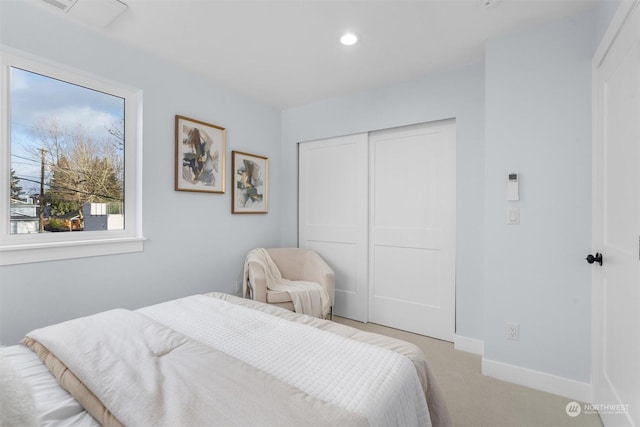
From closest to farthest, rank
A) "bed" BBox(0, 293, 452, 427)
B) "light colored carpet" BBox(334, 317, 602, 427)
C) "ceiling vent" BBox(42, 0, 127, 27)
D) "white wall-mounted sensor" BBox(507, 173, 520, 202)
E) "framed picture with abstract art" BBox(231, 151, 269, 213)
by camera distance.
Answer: "bed" BBox(0, 293, 452, 427) → "light colored carpet" BBox(334, 317, 602, 427) → "ceiling vent" BBox(42, 0, 127, 27) → "white wall-mounted sensor" BBox(507, 173, 520, 202) → "framed picture with abstract art" BBox(231, 151, 269, 213)

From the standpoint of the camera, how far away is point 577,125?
1958mm

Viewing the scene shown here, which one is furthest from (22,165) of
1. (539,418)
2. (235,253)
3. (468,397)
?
(539,418)

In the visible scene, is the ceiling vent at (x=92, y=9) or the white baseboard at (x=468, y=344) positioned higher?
the ceiling vent at (x=92, y=9)

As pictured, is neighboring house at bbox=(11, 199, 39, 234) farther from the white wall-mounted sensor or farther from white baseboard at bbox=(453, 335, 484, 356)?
white baseboard at bbox=(453, 335, 484, 356)

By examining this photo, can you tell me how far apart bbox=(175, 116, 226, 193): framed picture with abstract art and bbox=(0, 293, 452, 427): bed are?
151cm

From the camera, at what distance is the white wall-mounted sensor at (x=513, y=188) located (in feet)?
6.97

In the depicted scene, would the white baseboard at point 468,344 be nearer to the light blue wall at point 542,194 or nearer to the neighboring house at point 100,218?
the light blue wall at point 542,194

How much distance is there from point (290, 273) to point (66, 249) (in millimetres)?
1959

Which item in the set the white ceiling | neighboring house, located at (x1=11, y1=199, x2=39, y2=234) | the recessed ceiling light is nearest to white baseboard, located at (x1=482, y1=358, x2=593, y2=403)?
the white ceiling

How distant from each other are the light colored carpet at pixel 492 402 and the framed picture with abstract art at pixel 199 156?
8.47 feet

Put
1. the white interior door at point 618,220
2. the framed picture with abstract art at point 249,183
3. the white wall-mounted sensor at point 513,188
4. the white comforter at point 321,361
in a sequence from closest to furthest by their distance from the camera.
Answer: the white comforter at point 321,361 → the white interior door at point 618,220 → the white wall-mounted sensor at point 513,188 → the framed picture with abstract art at point 249,183

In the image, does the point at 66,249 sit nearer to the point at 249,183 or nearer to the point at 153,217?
the point at 153,217

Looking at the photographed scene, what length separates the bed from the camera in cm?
85

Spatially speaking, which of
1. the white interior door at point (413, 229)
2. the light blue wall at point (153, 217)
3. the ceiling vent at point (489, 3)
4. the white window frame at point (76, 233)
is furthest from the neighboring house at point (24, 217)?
the ceiling vent at point (489, 3)
